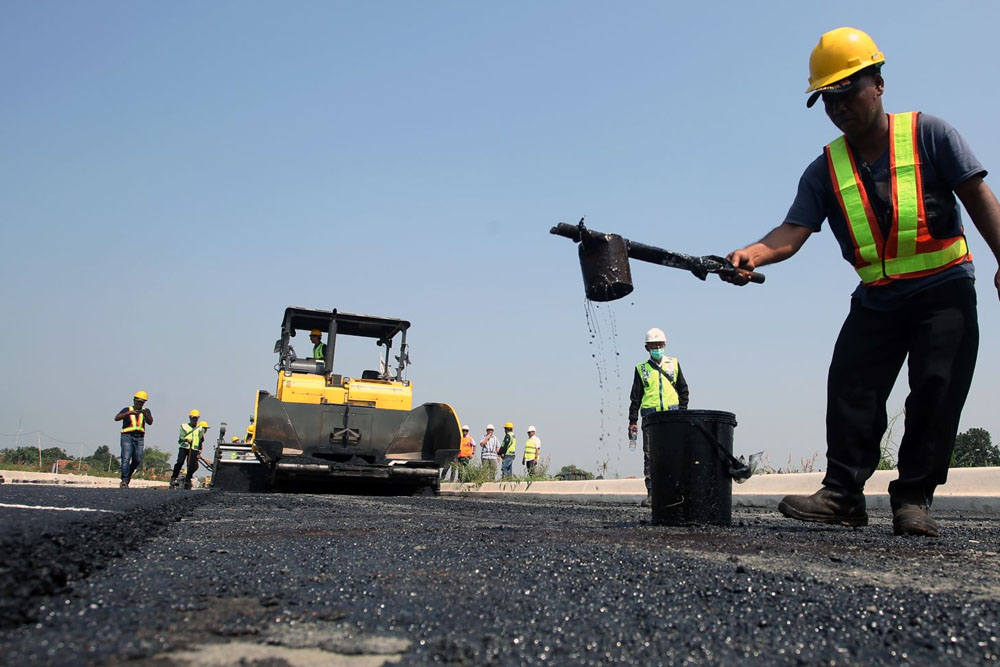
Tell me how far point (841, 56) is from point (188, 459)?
52.3ft

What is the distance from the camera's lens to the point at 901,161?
373 centimetres

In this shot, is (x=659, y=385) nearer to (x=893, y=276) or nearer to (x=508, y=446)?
(x=893, y=276)

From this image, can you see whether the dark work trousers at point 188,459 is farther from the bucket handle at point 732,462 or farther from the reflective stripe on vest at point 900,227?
the reflective stripe on vest at point 900,227

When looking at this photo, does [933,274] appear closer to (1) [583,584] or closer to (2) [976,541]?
(2) [976,541]

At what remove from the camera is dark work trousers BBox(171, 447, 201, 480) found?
16.3 metres

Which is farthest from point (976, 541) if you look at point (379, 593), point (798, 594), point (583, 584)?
point (379, 593)

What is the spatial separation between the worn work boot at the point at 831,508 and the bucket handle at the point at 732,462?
39 cm

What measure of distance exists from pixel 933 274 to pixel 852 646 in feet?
8.62

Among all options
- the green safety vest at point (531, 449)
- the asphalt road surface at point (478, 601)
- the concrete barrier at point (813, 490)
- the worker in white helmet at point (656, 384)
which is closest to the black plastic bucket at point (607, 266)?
the asphalt road surface at point (478, 601)

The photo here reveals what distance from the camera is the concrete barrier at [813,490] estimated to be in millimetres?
A: 6539

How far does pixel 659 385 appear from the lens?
9.01 meters

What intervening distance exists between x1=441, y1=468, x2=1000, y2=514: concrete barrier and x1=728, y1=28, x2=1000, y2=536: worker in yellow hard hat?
2945mm

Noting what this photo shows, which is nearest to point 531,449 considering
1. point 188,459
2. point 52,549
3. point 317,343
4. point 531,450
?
point 531,450

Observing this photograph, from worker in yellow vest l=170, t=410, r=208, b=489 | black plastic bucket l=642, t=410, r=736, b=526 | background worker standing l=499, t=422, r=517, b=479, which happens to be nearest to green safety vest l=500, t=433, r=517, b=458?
background worker standing l=499, t=422, r=517, b=479
